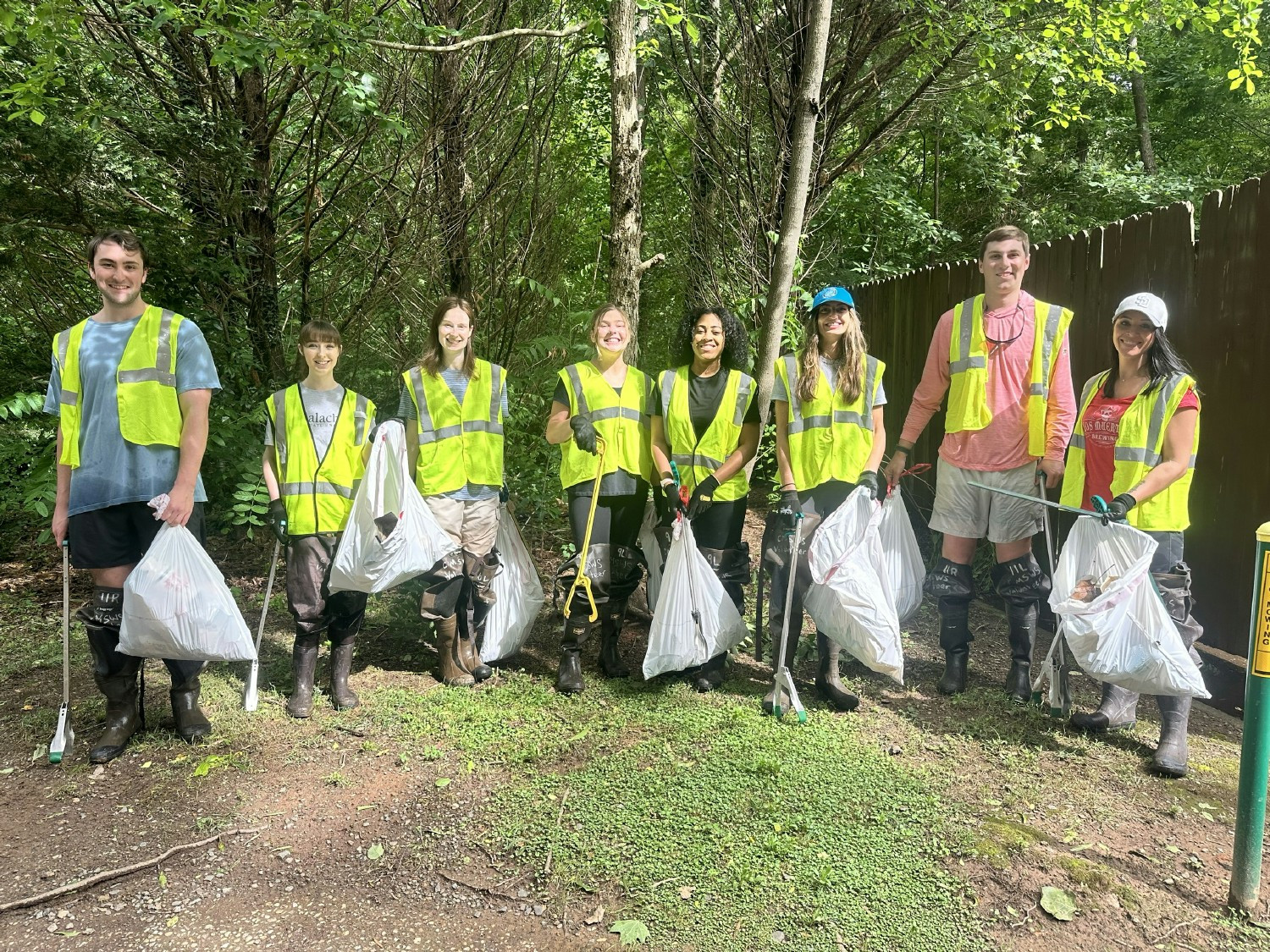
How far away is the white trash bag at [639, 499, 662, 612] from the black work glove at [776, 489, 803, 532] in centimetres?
74

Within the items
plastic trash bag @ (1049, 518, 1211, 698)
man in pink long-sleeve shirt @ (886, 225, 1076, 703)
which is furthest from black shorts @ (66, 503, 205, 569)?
plastic trash bag @ (1049, 518, 1211, 698)

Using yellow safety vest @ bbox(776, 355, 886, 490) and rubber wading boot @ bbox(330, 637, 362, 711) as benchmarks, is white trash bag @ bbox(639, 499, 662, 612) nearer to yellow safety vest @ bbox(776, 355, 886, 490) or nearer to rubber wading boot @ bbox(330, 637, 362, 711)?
yellow safety vest @ bbox(776, 355, 886, 490)

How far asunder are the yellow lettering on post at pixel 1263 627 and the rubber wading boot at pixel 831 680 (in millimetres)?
1725

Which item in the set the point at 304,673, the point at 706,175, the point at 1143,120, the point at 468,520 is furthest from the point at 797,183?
the point at 1143,120

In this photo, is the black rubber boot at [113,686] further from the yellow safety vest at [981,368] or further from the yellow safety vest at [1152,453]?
the yellow safety vest at [1152,453]

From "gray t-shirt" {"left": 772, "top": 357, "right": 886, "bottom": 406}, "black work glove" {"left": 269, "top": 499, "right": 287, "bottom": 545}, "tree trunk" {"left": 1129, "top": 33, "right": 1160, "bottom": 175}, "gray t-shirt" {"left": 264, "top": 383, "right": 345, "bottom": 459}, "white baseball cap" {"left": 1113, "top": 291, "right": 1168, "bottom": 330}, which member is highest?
"tree trunk" {"left": 1129, "top": 33, "right": 1160, "bottom": 175}

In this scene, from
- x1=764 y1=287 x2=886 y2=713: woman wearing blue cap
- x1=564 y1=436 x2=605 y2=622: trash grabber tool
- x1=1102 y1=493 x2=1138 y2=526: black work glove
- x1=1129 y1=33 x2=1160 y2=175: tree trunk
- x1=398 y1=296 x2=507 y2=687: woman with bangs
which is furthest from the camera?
x1=1129 y1=33 x2=1160 y2=175: tree trunk

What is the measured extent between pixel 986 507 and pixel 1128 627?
34.8 inches

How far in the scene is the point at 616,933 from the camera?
2459 millimetres

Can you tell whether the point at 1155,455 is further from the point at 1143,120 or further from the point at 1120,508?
the point at 1143,120

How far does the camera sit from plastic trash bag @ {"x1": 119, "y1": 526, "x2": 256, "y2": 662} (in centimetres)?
327

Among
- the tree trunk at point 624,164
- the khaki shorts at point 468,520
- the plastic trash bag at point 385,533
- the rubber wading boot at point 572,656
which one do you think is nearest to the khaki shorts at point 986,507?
the rubber wading boot at point 572,656

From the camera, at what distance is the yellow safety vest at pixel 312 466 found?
386 centimetres

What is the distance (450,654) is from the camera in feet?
13.7
